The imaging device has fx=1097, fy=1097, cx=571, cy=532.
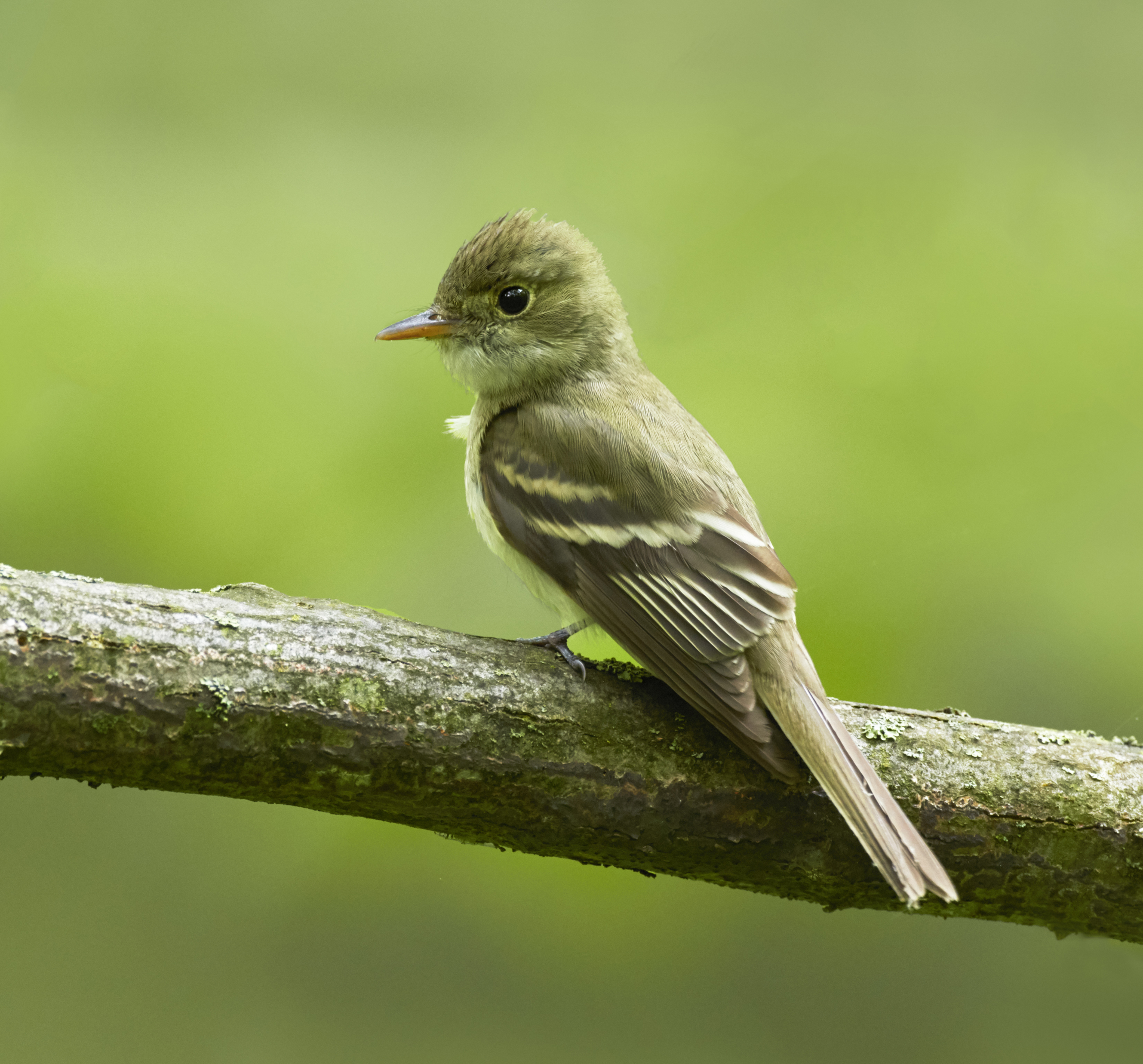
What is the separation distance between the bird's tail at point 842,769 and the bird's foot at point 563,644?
337 millimetres

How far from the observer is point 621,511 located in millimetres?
2332

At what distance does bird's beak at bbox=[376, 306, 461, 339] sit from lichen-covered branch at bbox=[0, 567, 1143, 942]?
0.80m

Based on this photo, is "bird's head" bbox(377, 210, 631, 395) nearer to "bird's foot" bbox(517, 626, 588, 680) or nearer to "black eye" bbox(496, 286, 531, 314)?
"black eye" bbox(496, 286, 531, 314)

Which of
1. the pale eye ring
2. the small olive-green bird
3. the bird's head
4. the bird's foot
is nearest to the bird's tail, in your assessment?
the small olive-green bird

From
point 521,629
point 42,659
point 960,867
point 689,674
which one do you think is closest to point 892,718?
point 960,867

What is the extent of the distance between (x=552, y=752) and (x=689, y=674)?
0.98 feet

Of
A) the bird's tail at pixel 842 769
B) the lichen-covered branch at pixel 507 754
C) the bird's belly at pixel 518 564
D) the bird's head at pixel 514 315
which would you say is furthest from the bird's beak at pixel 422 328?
the bird's tail at pixel 842 769

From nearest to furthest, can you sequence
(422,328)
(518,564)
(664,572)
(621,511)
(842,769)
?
(842,769) < (664,572) < (621,511) < (518,564) < (422,328)

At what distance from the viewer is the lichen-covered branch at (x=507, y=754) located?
1.90 meters

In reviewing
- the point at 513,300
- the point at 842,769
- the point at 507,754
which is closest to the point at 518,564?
the point at 507,754

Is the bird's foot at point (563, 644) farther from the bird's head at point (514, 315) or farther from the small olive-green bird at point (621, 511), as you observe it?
the bird's head at point (514, 315)

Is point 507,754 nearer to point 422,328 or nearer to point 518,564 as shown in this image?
point 518,564

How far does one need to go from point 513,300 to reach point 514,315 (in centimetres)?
4

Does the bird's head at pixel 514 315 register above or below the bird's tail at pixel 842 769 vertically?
above
